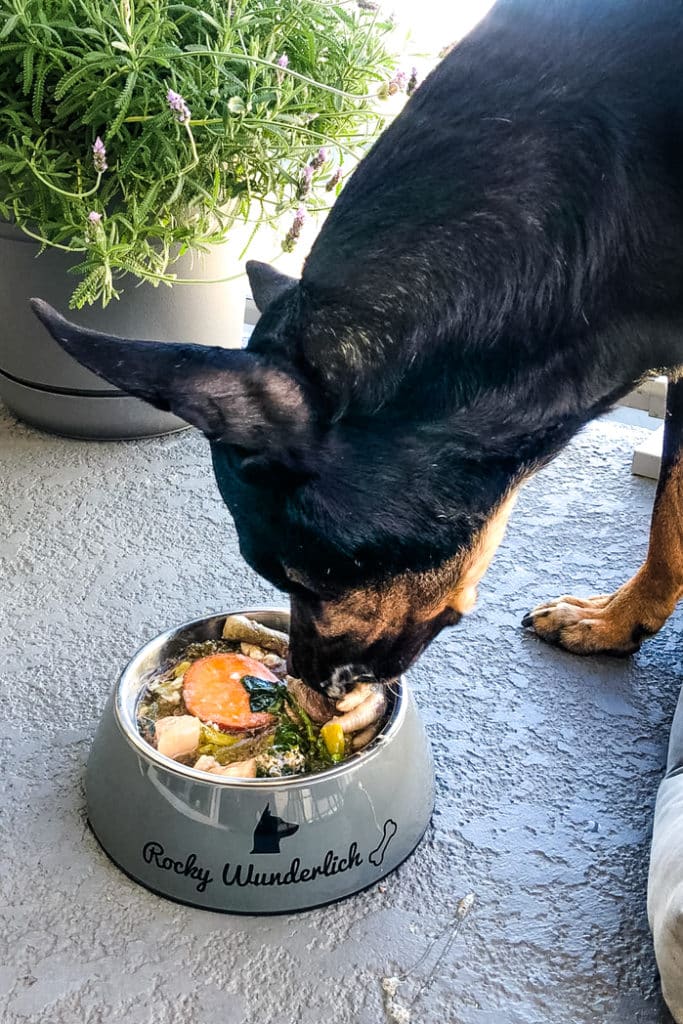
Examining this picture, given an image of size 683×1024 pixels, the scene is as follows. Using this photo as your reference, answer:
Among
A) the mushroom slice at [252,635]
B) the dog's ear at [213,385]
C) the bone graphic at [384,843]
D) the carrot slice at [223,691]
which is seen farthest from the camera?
the mushroom slice at [252,635]

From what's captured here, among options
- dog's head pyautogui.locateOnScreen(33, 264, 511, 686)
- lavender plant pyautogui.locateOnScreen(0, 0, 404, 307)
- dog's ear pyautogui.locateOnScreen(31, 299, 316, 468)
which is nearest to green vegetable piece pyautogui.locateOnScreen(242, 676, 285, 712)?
dog's head pyautogui.locateOnScreen(33, 264, 511, 686)

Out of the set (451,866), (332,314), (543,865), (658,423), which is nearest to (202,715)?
(451,866)

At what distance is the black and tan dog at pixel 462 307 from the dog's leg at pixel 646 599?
0.69m

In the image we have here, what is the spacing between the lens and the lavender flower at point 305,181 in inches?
94.4

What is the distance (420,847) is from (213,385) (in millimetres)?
956

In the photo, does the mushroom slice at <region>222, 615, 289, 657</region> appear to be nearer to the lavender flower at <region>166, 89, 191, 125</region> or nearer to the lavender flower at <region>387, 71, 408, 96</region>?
the lavender flower at <region>166, 89, 191, 125</region>

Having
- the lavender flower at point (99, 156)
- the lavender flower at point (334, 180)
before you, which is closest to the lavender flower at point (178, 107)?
the lavender flower at point (99, 156)

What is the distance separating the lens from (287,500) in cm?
A: 138

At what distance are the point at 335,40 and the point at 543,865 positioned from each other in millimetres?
1996

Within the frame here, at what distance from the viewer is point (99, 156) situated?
2189mm

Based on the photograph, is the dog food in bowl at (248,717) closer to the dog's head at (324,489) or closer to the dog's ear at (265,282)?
the dog's head at (324,489)

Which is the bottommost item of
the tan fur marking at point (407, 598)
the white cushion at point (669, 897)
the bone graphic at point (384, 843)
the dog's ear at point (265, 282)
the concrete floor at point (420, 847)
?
the concrete floor at point (420, 847)

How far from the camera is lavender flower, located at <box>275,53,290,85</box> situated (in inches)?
89.8

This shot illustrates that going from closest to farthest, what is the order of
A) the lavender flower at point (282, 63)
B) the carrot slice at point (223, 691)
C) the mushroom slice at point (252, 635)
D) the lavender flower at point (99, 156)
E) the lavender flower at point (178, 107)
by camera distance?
the carrot slice at point (223, 691) < the mushroom slice at point (252, 635) < the lavender flower at point (178, 107) < the lavender flower at point (99, 156) < the lavender flower at point (282, 63)
